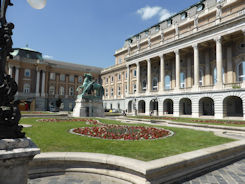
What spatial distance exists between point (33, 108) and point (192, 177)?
1951 inches

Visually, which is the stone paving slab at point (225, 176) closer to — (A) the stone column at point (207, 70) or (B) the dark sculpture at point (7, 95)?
(B) the dark sculpture at point (7, 95)

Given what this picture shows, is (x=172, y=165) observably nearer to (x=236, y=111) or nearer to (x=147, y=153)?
(x=147, y=153)

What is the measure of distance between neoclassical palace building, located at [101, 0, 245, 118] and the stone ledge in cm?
2578

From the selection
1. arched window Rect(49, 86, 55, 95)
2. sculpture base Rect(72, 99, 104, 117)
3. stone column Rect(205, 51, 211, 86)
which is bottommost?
sculpture base Rect(72, 99, 104, 117)

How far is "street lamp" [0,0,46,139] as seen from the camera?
10.1 ft

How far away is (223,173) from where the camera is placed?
16.3ft

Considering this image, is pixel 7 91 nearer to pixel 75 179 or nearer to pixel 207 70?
pixel 75 179

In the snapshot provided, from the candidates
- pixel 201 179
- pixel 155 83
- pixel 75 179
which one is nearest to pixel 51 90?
pixel 155 83

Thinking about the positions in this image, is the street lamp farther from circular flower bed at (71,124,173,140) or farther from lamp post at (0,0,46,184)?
circular flower bed at (71,124,173,140)

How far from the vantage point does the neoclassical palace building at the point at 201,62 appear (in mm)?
27628

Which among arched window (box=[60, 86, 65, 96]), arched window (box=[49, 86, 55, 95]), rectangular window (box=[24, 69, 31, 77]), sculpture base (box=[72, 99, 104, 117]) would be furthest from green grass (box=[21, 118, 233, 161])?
arched window (box=[60, 86, 65, 96])

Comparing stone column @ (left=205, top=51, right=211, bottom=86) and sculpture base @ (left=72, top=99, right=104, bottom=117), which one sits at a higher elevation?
stone column @ (left=205, top=51, right=211, bottom=86)

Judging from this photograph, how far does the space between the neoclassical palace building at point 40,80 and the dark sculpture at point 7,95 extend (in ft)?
154

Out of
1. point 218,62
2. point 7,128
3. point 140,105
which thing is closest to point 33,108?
point 140,105
